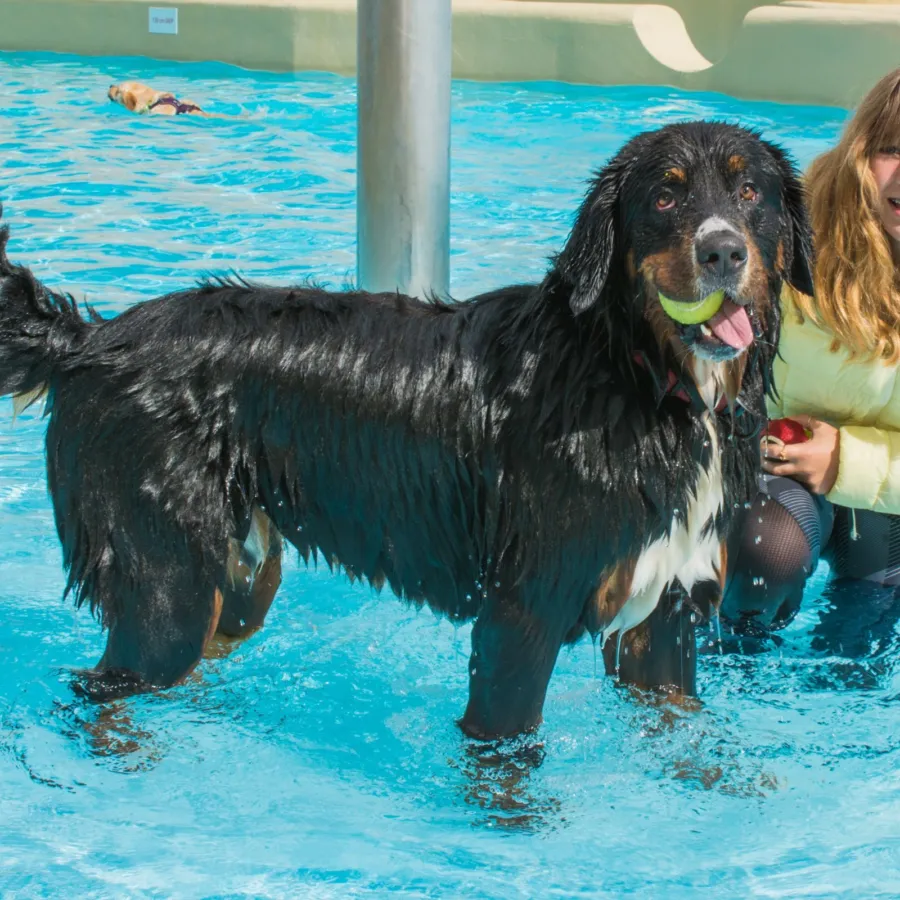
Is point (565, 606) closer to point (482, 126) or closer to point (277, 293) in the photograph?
point (277, 293)

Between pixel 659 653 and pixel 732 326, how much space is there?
Result: 1.03m

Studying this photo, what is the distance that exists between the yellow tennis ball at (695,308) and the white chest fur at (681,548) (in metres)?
0.30

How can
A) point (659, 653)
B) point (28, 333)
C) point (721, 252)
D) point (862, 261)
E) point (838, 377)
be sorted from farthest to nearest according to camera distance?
point (838, 377) → point (862, 261) → point (659, 653) → point (28, 333) → point (721, 252)

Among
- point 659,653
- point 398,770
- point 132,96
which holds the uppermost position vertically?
point 132,96

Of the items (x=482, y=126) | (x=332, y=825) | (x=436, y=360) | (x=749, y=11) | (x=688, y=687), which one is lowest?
(x=332, y=825)

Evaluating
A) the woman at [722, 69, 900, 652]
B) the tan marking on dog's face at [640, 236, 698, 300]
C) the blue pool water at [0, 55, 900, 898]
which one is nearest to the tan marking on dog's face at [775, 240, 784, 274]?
the tan marking on dog's face at [640, 236, 698, 300]

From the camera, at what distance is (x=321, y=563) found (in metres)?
4.41

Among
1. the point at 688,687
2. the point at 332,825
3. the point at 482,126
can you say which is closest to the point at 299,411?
the point at 332,825

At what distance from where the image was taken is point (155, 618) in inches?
122

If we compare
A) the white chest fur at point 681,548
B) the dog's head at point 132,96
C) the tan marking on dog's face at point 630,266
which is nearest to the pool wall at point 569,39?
the dog's head at point 132,96

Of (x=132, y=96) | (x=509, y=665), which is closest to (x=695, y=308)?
(x=509, y=665)

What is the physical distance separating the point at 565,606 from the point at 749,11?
970cm

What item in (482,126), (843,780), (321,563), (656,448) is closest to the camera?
(656,448)

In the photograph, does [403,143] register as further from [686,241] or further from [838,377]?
[686,241]
